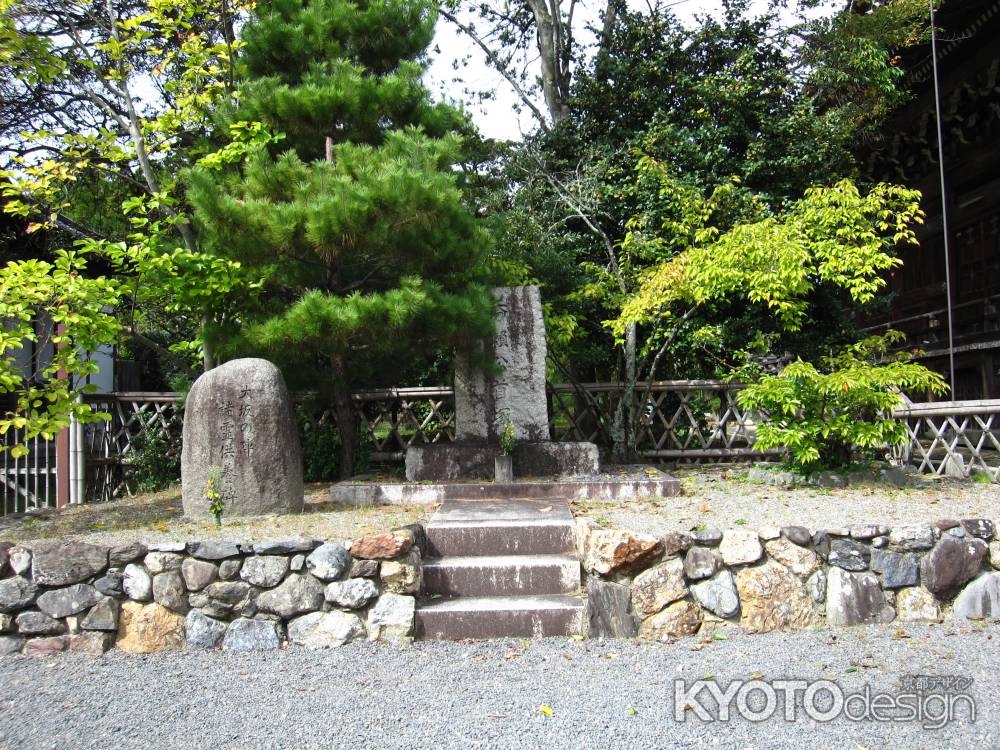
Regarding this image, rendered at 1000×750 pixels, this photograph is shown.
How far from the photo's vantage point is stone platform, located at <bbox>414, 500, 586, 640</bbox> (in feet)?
14.0

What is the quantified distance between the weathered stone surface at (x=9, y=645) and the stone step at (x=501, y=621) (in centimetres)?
239

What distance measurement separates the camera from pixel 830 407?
6.53 meters

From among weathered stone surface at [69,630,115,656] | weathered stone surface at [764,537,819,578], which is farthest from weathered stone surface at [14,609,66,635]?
weathered stone surface at [764,537,819,578]

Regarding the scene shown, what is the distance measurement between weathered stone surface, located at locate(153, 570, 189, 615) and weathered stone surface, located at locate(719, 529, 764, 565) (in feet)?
10.8

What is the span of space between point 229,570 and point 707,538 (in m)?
2.90

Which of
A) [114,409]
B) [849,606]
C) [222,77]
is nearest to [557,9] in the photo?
[222,77]

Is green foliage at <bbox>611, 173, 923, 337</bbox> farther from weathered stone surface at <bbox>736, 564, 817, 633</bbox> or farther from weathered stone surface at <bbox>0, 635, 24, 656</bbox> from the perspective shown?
weathered stone surface at <bbox>0, 635, 24, 656</bbox>

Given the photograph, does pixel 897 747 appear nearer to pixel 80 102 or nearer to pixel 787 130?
pixel 787 130

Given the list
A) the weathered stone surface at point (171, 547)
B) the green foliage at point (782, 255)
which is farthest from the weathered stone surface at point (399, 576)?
the green foliage at point (782, 255)

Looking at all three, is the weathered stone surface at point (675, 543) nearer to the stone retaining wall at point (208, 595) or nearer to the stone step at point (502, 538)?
the stone step at point (502, 538)

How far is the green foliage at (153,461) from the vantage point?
8.63 metres

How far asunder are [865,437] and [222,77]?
7.52m

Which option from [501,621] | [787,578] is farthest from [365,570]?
[787,578]

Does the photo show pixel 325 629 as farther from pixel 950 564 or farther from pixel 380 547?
pixel 950 564
